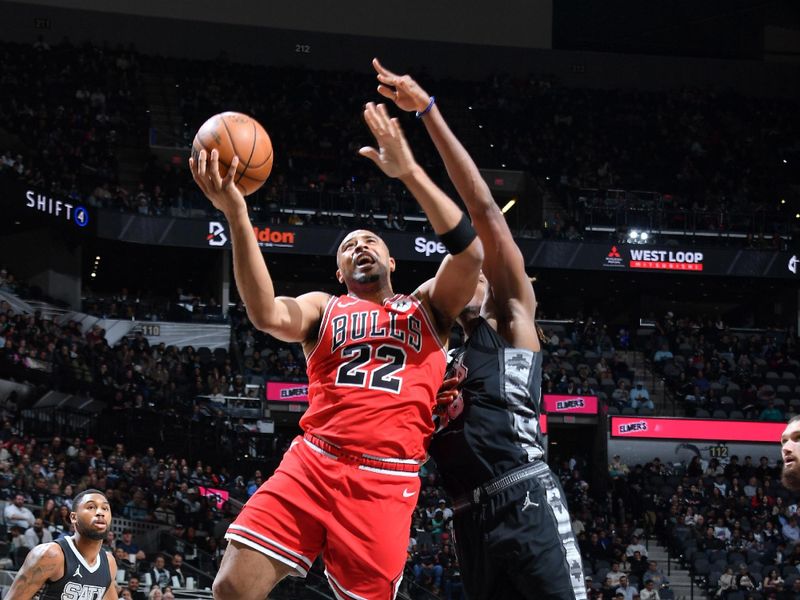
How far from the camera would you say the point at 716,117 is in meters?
36.1

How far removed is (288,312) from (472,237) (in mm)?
796

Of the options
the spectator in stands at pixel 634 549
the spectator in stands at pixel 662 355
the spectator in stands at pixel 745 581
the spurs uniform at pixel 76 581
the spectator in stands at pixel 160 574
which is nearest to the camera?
the spurs uniform at pixel 76 581

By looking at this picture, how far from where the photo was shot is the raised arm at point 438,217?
13.3 ft

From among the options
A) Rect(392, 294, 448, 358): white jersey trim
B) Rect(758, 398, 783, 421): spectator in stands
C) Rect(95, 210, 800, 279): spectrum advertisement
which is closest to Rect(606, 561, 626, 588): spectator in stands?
Rect(758, 398, 783, 421): spectator in stands

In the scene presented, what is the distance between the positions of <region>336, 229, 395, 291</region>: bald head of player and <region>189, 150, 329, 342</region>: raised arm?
0.29 meters

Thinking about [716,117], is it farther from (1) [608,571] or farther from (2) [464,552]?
(2) [464,552]

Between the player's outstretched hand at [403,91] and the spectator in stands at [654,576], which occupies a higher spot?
the player's outstretched hand at [403,91]

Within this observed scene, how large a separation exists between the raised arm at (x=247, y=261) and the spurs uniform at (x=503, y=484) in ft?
2.59

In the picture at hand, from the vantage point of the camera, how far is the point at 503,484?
14.9ft

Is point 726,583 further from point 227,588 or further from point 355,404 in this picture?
point 227,588

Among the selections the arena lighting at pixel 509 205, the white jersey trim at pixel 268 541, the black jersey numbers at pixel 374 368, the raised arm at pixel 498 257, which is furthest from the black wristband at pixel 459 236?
the arena lighting at pixel 509 205

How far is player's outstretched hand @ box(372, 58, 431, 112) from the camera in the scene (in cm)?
416

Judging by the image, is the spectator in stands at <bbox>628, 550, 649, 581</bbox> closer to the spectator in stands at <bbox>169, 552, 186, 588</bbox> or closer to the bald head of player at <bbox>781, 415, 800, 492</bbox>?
the spectator in stands at <bbox>169, 552, 186, 588</bbox>

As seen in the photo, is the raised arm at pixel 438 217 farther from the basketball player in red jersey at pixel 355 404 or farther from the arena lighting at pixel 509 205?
the arena lighting at pixel 509 205
